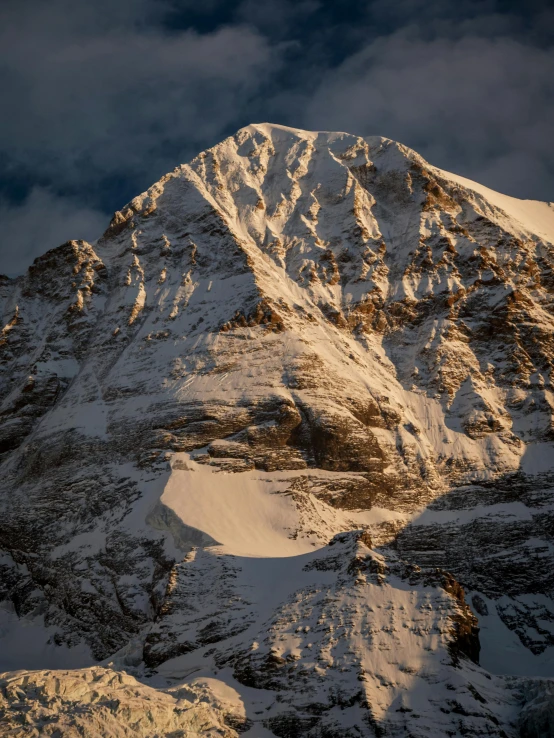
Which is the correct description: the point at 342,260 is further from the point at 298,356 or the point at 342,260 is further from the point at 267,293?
the point at 298,356

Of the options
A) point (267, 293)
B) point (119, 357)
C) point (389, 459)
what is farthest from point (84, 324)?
point (389, 459)

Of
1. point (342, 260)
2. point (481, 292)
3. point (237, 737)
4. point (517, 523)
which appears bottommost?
point (517, 523)

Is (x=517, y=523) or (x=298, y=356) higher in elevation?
(x=298, y=356)

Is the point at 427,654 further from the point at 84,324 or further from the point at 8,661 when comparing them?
the point at 84,324

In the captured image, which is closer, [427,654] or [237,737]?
[237,737]

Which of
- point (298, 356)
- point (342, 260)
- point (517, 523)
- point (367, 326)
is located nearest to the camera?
point (517, 523)

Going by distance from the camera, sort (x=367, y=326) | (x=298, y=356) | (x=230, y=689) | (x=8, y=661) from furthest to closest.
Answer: (x=367, y=326) < (x=298, y=356) < (x=8, y=661) < (x=230, y=689)
